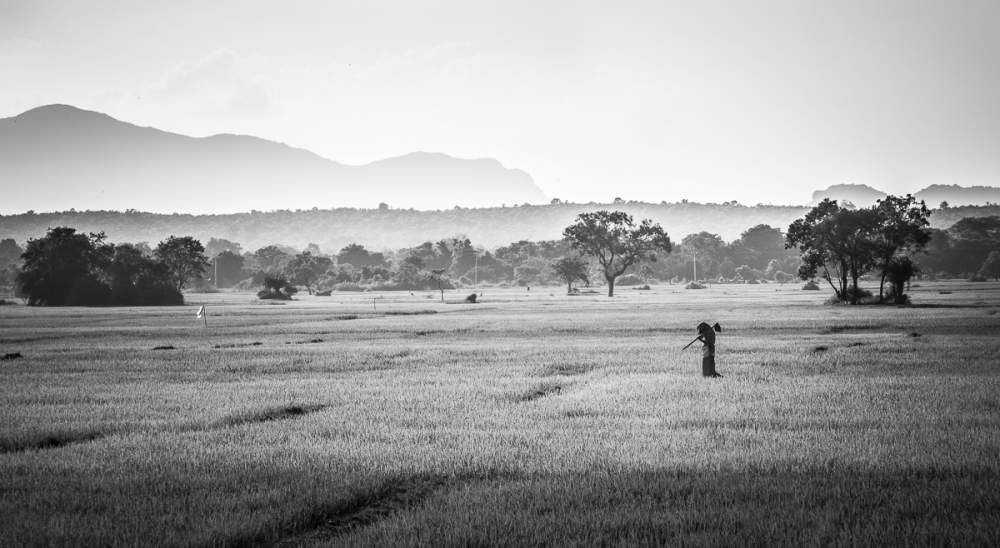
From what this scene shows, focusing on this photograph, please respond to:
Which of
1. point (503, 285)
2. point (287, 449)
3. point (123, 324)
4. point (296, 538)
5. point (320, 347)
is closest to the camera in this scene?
point (296, 538)

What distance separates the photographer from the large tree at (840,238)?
7325 cm

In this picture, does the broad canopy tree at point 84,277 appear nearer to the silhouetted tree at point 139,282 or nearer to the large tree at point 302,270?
the silhouetted tree at point 139,282

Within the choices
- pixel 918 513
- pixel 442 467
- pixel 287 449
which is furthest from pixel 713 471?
pixel 287 449

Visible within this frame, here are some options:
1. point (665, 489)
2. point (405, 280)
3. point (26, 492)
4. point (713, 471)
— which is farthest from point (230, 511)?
point (405, 280)

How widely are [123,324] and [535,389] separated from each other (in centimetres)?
4464

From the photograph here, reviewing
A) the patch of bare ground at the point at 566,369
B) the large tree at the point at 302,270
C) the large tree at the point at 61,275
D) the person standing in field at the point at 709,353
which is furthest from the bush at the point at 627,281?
the person standing in field at the point at 709,353

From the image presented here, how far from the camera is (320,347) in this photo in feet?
114

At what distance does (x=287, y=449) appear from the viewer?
12508mm

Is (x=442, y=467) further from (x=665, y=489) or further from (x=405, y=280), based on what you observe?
(x=405, y=280)

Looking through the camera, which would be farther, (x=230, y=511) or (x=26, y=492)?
(x=26, y=492)

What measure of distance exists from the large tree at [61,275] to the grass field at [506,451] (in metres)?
81.6

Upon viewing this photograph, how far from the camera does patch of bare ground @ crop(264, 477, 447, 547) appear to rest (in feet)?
27.1

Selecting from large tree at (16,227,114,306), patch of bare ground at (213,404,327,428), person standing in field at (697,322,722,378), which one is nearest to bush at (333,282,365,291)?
large tree at (16,227,114,306)

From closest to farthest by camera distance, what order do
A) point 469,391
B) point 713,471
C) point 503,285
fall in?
point 713,471 < point 469,391 < point 503,285
